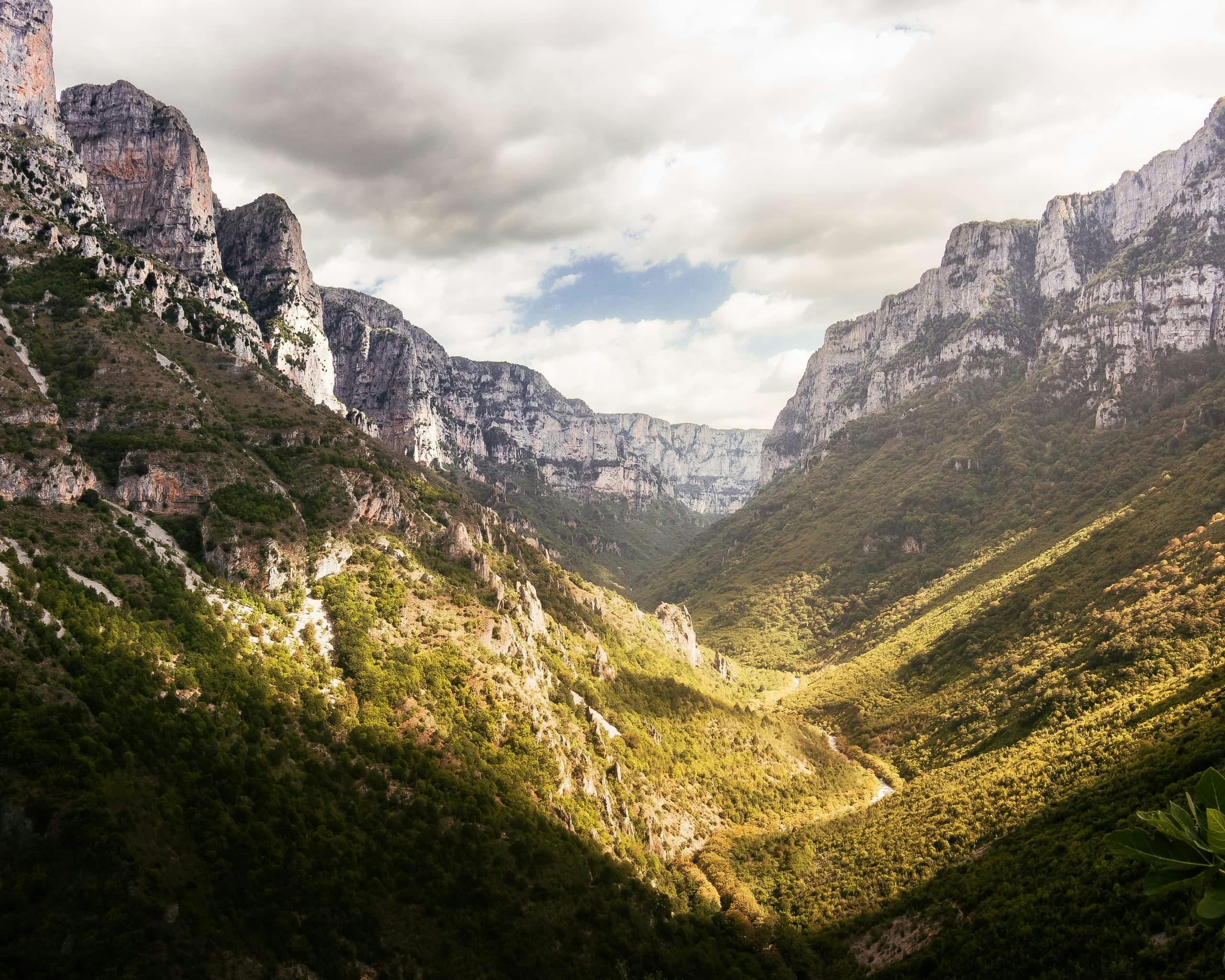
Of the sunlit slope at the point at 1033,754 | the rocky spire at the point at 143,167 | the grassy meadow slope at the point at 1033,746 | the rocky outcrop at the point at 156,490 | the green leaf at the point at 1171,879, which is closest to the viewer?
the green leaf at the point at 1171,879

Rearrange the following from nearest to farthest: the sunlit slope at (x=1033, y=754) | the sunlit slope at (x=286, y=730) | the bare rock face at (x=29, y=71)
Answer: the sunlit slope at (x=286, y=730) < the sunlit slope at (x=1033, y=754) < the bare rock face at (x=29, y=71)

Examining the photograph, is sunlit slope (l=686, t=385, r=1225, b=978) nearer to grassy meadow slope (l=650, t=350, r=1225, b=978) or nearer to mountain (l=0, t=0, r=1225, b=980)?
grassy meadow slope (l=650, t=350, r=1225, b=978)

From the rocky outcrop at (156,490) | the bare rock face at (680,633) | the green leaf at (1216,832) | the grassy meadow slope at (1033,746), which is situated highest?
the rocky outcrop at (156,490)

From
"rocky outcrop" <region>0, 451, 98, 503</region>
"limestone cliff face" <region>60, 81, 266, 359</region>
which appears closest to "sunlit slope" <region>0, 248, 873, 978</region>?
"rocky outcrop" <region>0, 451, 98, 503</region>

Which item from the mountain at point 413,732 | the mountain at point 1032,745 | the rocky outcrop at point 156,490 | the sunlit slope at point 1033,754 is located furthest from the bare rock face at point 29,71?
the mountain at point 1032,745

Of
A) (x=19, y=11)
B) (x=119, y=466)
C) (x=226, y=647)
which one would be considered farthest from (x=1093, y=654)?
(x=19, y=11)

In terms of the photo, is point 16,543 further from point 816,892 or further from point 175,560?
point 816,892

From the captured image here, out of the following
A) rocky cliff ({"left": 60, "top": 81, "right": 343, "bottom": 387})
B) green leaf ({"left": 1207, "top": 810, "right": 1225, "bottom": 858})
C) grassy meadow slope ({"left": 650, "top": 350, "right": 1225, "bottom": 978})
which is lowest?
grassy meadow slope ({"left": 650, "top": 350, "right": 1225, "bottom": 978})

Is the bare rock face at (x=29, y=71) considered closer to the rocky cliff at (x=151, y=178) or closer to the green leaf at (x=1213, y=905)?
the rocky cliff at (x=151, y=178)
